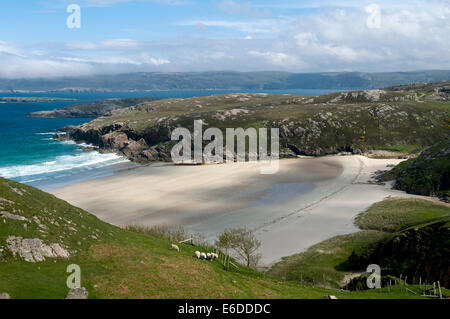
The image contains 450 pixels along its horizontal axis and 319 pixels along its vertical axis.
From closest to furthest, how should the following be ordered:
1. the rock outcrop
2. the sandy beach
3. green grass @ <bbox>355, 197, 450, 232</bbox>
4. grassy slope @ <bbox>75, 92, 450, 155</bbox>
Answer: the rock outcrop
green grass @ <bbox>355, 197, 450, 232</bbox>
the sandy beach
grassy slope @ <bbox>75, 92, 450, 155</bbox>

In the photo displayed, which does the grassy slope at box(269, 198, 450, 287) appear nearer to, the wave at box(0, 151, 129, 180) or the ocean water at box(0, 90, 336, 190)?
the ocean water at box(0, 90, 336, 190)

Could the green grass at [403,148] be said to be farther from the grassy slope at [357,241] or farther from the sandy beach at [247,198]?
the grassy slope at [357,241]

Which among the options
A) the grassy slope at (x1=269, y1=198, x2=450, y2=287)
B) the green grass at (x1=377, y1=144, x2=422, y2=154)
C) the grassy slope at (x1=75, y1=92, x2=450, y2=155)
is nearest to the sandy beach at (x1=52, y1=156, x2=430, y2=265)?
the grassy slope at (x1=269, y1=198, x2=450, y2=287)

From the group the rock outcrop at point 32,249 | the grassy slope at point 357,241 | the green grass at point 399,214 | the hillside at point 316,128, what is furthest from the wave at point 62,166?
the green grass at point 399,214

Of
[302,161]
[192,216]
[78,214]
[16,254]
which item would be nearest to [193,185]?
[192,216]
